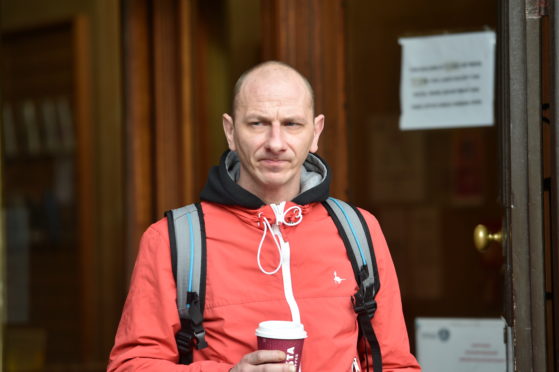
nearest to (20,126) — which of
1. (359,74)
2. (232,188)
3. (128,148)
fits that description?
(128,148)

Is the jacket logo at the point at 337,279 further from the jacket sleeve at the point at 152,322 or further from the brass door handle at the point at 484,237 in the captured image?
the brass door handle at the point at 484,237

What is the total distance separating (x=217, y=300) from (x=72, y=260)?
4.58 m

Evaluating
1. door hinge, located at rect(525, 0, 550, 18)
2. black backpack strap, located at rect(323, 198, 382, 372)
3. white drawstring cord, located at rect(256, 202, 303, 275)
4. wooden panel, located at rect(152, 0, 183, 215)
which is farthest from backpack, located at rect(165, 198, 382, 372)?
wooden panel, located at rect(152, 0, 183, 215)

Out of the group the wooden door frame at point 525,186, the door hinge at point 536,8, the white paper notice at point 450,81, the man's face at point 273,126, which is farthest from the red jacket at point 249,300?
the white paper notice at point 450,81

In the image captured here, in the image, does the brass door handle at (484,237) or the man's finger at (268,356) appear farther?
the brass door handle at (484,237)

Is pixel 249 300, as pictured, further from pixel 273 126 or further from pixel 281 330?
pixel 273 126

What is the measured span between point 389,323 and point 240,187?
61cm

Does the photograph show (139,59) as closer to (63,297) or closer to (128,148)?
(128,148)

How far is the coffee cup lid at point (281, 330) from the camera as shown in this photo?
2133 mm

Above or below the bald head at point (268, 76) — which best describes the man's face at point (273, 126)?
below

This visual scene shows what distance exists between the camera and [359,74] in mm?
3926

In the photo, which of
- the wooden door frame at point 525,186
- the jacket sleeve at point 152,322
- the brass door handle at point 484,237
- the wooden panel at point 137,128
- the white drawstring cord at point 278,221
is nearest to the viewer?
the jacket sleeve at point 152,322

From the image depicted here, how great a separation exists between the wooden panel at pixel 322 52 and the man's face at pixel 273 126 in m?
1.17

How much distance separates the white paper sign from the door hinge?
1.58 meters
